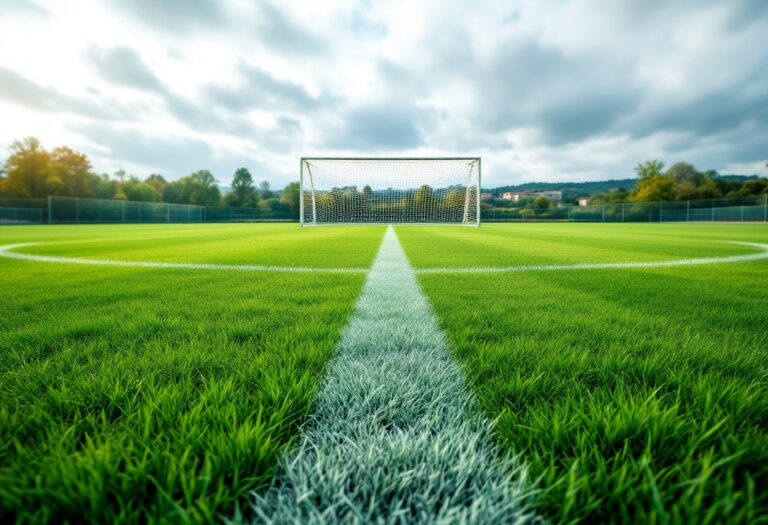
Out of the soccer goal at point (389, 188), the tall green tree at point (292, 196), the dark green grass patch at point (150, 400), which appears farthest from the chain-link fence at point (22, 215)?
the dark green grass patch at point (150, 400)

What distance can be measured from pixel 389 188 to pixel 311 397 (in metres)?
19.6

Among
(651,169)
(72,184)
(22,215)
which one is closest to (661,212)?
(651,169)

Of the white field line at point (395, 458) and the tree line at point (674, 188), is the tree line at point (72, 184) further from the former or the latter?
the tree line at point (674, 188)

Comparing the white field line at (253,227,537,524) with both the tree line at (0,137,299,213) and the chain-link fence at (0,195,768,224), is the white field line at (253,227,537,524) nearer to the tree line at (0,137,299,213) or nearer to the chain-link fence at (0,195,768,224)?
the chain-link fence at (0,195,768,224)

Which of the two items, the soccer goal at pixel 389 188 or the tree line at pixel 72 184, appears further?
the tree line at pixel 72 184

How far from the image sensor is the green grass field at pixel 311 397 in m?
0.71

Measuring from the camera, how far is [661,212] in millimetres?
40969

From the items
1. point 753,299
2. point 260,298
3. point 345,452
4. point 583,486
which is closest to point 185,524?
point 345,452

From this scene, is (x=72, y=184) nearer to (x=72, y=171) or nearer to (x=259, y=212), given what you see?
(x=72, y=171)

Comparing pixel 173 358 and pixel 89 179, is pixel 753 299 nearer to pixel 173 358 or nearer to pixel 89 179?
pixel 173 358

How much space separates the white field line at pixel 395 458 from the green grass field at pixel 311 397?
56mm

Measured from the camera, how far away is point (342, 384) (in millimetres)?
1261

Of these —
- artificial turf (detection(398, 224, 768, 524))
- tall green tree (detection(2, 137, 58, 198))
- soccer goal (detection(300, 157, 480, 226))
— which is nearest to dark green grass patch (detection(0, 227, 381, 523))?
artificial turf (detection(398, 224, 768, 524))

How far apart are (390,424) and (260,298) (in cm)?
191
